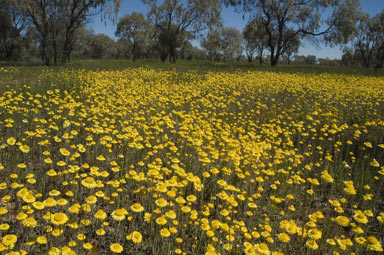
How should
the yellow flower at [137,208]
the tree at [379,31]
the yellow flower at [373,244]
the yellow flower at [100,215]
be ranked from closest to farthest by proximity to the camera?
the yellow flower at [373,244] < the yellow flower at [100,215] < the yellow flower at [137,208] < the tree at [379,31]

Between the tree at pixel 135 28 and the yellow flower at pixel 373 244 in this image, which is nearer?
the yellow flower at pixel 373 244

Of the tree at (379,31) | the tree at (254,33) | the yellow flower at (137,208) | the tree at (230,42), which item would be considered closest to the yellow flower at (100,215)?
the yellow flower at (137,208)

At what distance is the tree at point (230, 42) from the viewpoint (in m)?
80.7

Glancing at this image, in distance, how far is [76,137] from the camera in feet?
16.6

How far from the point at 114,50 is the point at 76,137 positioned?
3741 inches

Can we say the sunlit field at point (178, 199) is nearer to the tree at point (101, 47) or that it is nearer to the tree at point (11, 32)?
the tree at point (11, 32)

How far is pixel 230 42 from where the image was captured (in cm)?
8212

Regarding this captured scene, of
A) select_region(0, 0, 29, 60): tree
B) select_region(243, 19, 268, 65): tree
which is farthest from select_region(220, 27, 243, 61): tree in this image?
select_region(0, 0, 29, 60): tree

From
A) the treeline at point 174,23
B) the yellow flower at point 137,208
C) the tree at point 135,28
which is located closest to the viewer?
the yellow flower at point 137,208

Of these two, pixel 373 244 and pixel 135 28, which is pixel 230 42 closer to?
pixel 135 28

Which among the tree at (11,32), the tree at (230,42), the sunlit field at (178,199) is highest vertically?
the tree at (230,42)

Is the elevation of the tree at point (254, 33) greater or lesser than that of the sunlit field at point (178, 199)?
greater

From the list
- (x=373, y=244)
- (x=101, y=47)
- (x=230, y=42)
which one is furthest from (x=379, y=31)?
(x=101, y=47)

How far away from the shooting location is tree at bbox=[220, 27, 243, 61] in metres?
80.7
